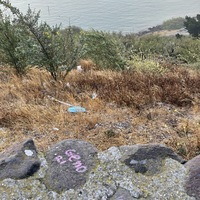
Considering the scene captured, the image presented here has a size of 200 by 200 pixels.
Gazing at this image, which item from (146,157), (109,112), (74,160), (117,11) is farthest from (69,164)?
(117,11)

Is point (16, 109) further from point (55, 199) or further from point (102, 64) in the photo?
point (102, 64)

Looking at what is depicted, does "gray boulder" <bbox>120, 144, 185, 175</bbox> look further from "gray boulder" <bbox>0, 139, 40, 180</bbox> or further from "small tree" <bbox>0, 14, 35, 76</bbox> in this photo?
"small tree" <bbox>0, 14, 35, 76</bbox>

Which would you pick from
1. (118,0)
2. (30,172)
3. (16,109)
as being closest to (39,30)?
(16,109)

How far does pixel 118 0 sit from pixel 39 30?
83.8 feet

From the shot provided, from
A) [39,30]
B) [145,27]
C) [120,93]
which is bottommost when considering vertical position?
[145,27]

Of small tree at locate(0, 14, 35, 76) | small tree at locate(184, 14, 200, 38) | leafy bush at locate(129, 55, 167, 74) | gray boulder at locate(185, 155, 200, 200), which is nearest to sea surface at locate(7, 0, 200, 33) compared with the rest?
small tree at locate(184, 14, 200, 38)

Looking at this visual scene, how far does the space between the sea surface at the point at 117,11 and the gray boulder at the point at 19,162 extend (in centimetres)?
1872

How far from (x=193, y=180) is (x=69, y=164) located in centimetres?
74

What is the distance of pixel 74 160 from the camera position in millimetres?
2141

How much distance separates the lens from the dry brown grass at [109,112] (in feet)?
9.22

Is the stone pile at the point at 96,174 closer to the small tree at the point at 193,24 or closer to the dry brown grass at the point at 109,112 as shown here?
the dry brown grass at the point at 109,112

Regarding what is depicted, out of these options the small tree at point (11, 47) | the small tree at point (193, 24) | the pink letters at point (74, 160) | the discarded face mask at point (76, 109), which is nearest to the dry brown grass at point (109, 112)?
the discarded face mask at point (76, 109)

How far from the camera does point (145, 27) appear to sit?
24.2m

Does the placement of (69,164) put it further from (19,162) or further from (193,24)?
(193,24)
